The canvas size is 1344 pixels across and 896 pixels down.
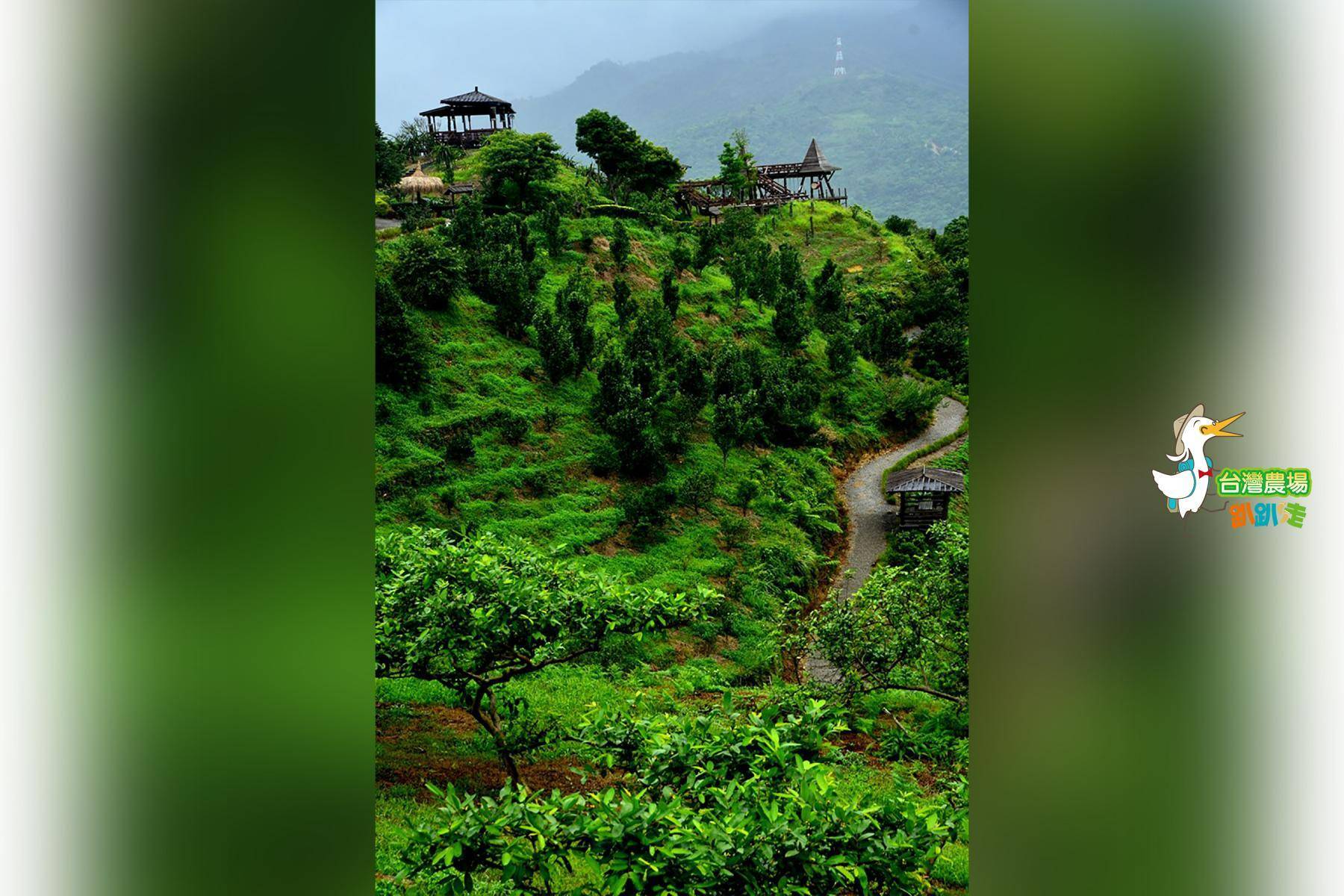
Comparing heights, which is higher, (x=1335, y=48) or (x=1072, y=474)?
(x=1335, y=48)

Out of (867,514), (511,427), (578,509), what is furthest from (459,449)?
(867,514)

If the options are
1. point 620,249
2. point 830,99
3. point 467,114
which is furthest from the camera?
point 830,99

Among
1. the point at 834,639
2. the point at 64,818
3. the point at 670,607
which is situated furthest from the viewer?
the point at 834,639

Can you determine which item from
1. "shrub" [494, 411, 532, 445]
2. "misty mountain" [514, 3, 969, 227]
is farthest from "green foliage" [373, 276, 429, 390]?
"misty mountain" [514, 3, 969, 227]

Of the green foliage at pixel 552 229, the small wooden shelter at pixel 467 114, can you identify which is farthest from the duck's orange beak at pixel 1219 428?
the small wooden shelter at pixel 467 114

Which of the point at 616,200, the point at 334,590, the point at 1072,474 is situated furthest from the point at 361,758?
the point at 616,200

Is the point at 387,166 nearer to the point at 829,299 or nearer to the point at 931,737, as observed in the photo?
the point at 829,299

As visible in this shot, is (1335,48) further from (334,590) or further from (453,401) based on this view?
(453,401)
